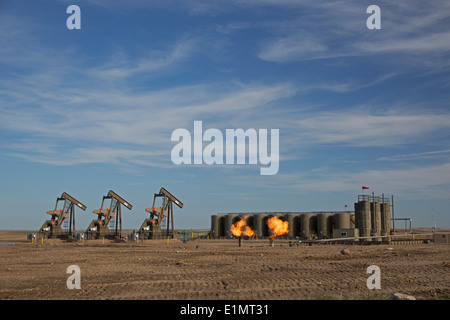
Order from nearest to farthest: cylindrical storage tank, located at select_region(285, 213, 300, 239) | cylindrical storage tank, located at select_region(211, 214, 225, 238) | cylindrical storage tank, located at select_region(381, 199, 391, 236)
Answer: cylindrical storage tank, located at select_region(381, 199, 391, 236)
cylindrical storage tank, located at select_region(285, 213, 300, 239)
cylindrical storage tank, located at select_region(211, 214, 225, 238)

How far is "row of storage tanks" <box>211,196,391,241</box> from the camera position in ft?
180

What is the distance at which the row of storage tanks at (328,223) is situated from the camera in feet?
180

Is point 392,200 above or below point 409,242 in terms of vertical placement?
above

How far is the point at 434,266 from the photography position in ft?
76.5

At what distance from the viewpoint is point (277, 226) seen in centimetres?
7262

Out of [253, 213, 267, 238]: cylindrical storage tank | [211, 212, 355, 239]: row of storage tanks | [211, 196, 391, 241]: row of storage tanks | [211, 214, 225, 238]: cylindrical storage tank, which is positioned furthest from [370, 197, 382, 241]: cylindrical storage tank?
[211, 214, 225, 238]: cylindrical storage tank

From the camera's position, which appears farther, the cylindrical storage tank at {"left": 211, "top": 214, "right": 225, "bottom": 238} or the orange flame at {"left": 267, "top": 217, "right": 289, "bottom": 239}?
the cylindrical storage tank at {"left": 211, "top": 214, "right": 225, "bottom": 238}

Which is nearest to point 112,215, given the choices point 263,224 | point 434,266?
point 263,224

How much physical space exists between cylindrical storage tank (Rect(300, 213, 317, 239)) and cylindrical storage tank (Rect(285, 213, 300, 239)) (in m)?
1.43

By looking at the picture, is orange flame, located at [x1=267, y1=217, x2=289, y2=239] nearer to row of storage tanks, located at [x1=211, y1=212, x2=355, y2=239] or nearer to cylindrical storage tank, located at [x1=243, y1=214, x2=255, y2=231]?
row of storage tanks, located at [x1=211, y1=212, x2=355, y2=239]
